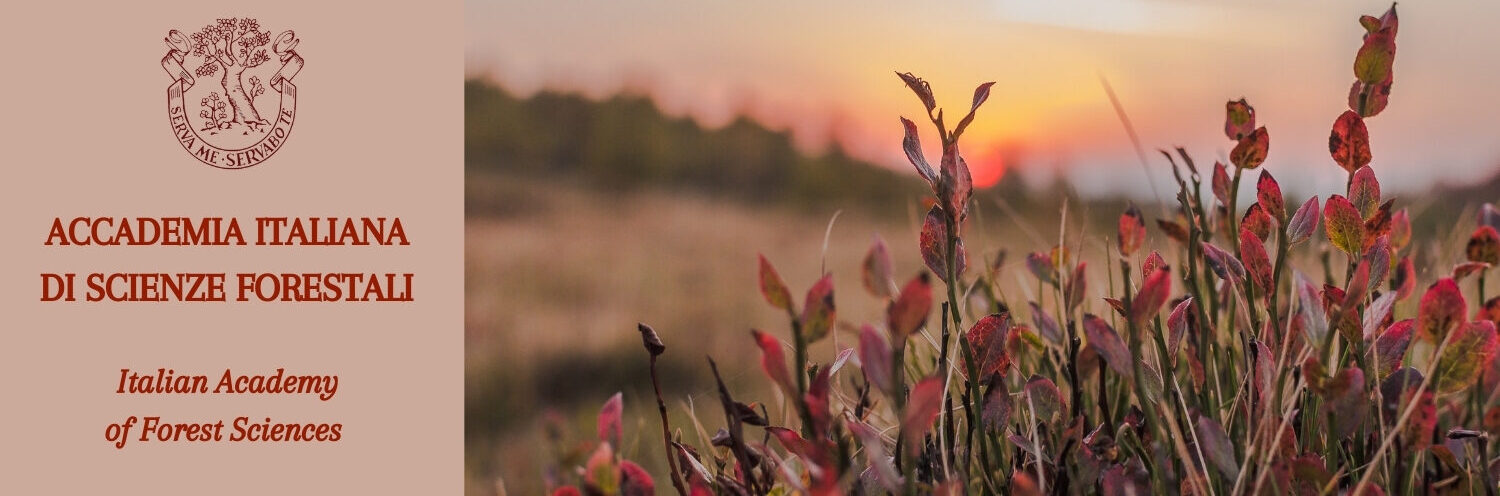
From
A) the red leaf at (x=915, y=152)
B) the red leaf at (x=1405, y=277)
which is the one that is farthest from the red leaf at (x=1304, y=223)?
the red leaf at (x=915, y=152)

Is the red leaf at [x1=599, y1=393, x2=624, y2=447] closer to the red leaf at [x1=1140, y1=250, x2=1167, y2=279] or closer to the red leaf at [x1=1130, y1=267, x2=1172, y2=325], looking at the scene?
the red leaf at [x1=1130, y1=267, x2=1172, y2=325]

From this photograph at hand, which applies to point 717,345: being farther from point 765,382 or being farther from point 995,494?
point 995,494

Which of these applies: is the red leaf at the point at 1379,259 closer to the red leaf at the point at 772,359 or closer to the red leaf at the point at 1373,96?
the red leaf at the point at 1373,96

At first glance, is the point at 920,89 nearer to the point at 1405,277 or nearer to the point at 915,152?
the point at 915,152

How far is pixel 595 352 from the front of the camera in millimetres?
4266

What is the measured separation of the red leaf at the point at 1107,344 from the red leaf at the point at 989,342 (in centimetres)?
10

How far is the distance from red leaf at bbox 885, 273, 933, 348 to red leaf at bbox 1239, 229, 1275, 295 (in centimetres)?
46

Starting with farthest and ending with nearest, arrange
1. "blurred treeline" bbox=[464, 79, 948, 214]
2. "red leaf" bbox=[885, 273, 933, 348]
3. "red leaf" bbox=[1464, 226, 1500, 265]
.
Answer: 1. "blurred treeline" bbox=[464, 79, 948, 214]
2. "red leaf" bbox=[1464, 226, 1500, 265]
3. "red leaf" bbox=[885, 273, 933, 348]

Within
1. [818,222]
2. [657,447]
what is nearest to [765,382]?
[657,447]

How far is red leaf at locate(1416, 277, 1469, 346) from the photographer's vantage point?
0.96 m

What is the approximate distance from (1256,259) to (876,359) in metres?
0.52

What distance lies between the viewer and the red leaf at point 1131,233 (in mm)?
1396

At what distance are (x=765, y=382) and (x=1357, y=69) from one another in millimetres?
2515

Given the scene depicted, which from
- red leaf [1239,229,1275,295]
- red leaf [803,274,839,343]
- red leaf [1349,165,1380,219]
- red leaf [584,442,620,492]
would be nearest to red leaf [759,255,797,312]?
red leaf [803,274,839,343]
